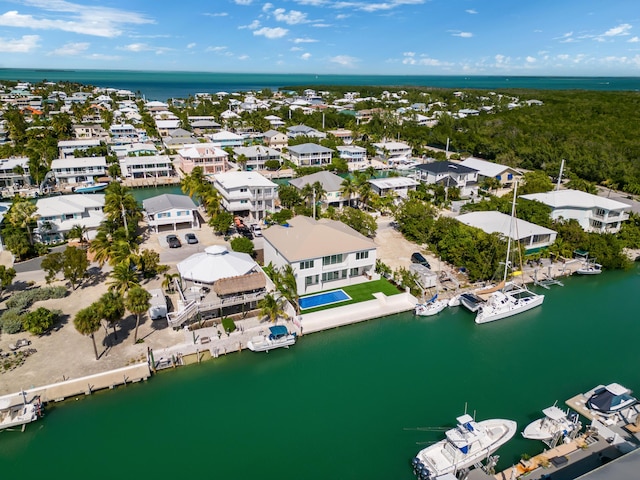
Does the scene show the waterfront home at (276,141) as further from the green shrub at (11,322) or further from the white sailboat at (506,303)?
the green shrub at (11,322)

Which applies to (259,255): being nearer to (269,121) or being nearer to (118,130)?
(118,130)

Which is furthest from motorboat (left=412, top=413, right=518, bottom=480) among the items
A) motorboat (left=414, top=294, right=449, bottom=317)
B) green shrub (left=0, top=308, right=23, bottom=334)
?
green shrub (left=0, top=308, right=23, bottom=334)

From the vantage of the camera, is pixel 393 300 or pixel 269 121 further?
pixel 269 121

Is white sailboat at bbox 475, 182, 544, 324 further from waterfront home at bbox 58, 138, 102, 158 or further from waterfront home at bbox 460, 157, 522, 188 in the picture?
waterfront home at bbox 58, 138, 102, 158

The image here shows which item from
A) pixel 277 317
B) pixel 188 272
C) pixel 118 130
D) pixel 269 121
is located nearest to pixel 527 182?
pixel 277 317

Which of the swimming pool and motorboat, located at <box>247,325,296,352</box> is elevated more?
the swimming pool

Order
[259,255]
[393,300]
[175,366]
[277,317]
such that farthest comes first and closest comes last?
[259,255] < [393,300] < [277,317] < [175,366]

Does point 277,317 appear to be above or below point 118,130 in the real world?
below
